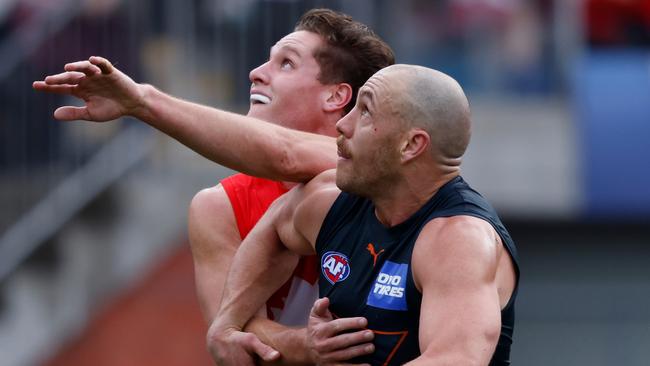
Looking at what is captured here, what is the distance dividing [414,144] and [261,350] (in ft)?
3.71

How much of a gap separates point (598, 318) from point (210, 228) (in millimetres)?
7306

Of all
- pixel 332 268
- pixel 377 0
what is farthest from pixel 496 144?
pixel 332 268

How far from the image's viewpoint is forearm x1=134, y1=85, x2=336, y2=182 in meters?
5.80

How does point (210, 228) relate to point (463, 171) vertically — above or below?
above

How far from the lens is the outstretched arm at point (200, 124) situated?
219 inches

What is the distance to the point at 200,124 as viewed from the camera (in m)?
5.85

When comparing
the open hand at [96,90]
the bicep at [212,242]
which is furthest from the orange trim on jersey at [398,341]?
the bicep at [212,242]

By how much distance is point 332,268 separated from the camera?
221 inches

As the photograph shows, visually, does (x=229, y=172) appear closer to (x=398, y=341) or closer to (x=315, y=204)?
(x=315, y=204)

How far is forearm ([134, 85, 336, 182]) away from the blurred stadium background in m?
6.29

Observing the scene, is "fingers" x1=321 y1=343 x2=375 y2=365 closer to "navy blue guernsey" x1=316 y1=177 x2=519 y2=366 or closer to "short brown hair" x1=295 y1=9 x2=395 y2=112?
"navy blue guernsey" x1=316 y1=177 x2=519 y2=366

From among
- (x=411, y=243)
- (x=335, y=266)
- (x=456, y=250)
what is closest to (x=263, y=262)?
(x=335, y=266)

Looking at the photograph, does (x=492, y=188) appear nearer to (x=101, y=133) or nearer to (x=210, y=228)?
(x=101, y=133)

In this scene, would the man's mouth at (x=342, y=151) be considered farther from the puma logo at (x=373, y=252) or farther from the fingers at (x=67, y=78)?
the fingers at (x=67, y=78)
